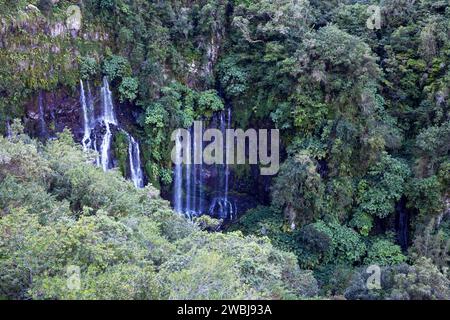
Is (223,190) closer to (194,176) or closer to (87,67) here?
(194,176)

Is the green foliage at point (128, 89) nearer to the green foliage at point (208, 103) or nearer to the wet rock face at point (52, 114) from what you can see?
the wet rock face at point (52, 114)

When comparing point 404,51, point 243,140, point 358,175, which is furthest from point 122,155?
point 404,51

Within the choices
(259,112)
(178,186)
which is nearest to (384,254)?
(259,112)

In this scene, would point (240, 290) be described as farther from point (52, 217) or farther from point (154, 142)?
point (154, 142)

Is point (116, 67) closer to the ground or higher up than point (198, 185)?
higher up

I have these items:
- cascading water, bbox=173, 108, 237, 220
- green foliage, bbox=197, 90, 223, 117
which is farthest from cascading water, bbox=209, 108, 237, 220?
green foliage, bbox=197, 90, 223, 117
